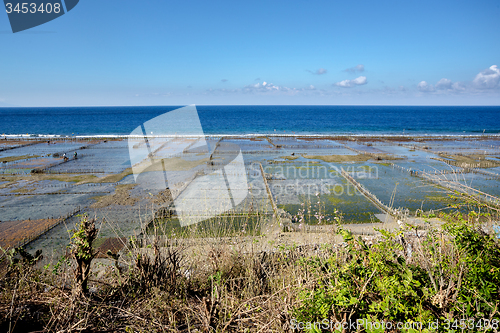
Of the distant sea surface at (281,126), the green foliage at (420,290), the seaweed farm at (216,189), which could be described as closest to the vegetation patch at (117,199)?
the seaweed farm at (216,189)

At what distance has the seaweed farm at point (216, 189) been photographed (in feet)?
44.0

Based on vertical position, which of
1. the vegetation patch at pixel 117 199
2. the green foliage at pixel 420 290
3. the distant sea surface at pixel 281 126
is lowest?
the vegetation patch at pixel 117 199

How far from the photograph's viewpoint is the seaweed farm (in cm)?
1340

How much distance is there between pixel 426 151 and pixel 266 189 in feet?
98.8

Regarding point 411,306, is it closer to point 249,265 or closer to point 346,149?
point 249,265

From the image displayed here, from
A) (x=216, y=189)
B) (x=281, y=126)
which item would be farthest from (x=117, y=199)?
(x=281, y=126)

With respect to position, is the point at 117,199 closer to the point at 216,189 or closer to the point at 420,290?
the point at 216,189

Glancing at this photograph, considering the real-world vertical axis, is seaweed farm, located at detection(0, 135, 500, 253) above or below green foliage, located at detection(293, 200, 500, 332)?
below

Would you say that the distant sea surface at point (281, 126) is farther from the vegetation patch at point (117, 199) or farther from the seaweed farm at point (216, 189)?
the vegetation patch at point (117, 199)

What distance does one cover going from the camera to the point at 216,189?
66.0 ft

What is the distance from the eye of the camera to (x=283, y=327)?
2926 millimetres

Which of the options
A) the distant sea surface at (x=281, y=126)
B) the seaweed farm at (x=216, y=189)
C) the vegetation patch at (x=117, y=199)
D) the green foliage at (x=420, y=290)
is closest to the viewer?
the green foliage at (x=420, y=290)

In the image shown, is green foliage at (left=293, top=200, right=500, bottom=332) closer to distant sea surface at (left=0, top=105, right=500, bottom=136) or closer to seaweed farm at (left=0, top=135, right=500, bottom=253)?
seaweed farm at (left=0, top=135, right=500, bottom=253)

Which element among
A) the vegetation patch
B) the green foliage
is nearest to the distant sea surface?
the vegetation patch
